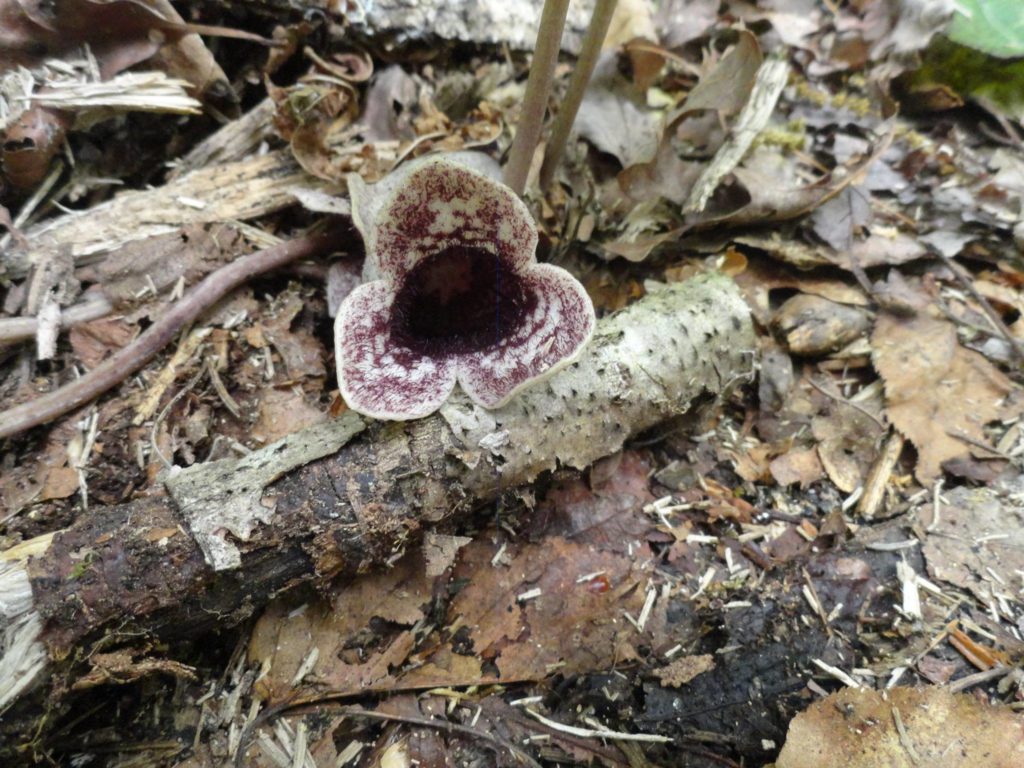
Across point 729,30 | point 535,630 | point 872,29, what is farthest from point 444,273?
point 872,29

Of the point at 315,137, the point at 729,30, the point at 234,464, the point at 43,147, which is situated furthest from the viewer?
the point at 729,30

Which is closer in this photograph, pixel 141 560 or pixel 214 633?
pixel 141 560

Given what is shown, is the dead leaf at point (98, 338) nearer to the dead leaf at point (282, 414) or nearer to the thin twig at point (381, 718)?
the dead leaf at point (282, 414)

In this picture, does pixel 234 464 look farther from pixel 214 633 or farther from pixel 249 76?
pixel 249 76

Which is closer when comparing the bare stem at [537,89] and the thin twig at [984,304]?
the bare stem at [537,89]

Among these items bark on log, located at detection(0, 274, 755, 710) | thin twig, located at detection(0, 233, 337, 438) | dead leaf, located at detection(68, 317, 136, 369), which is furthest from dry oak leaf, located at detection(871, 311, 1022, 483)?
dead leaf, located at detection(68, 317, 136, 369)

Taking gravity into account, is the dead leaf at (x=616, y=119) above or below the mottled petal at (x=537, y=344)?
above

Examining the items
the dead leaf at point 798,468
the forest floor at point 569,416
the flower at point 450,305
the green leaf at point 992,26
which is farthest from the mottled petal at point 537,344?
the green leaf at point 992,26

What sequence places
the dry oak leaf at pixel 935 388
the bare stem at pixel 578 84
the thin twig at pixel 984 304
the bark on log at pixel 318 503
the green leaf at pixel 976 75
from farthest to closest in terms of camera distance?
the green leaf at pixel 976 75
the thin twig at pixel 984 304
the dry oak leaf at pixel 935 388
the bare stem at pixel 578 84
the bark on log at pixel 318 503

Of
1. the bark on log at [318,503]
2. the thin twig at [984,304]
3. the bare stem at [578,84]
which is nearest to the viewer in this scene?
the bark on log at [318,503]
